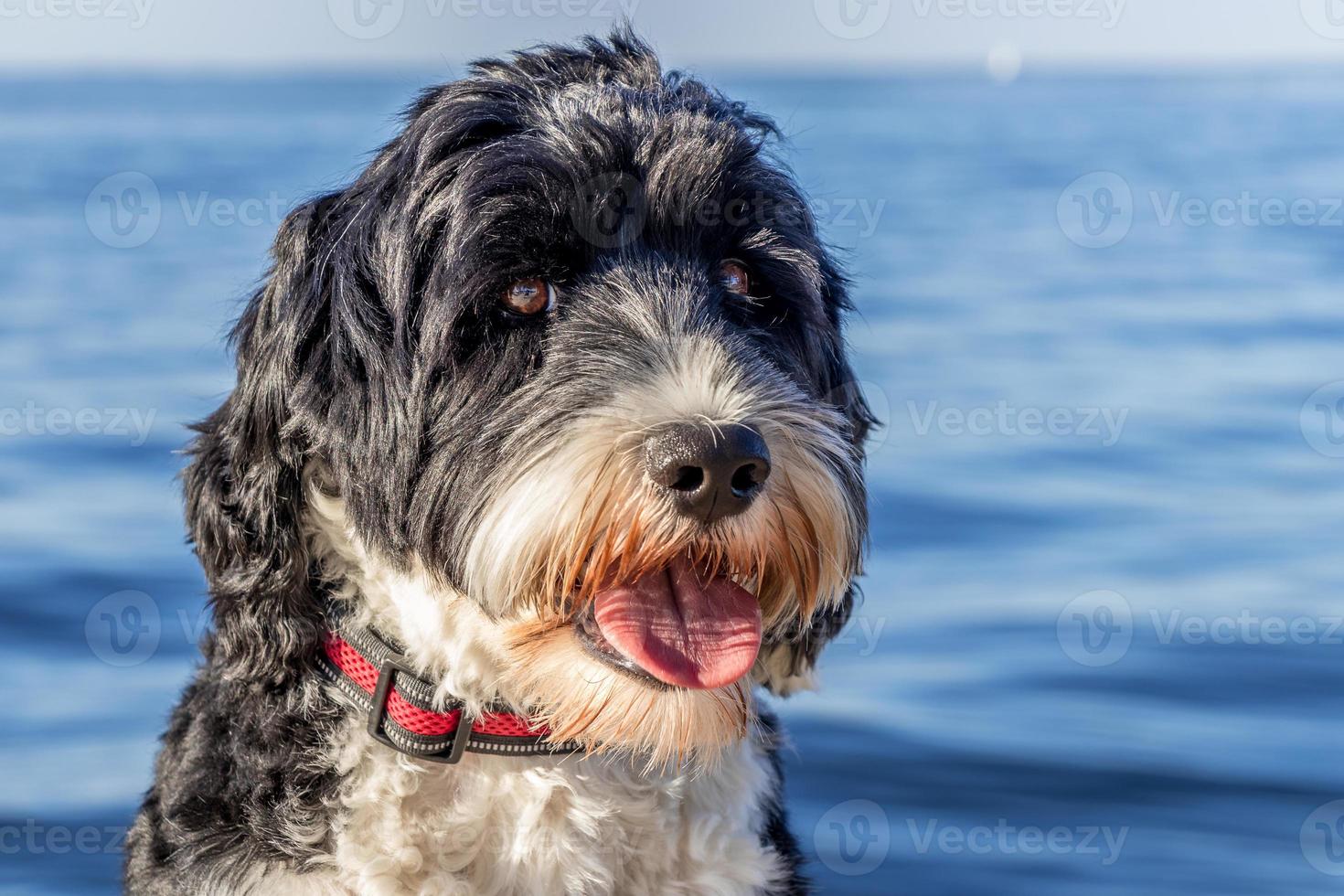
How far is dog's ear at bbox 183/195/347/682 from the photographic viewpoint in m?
3.06

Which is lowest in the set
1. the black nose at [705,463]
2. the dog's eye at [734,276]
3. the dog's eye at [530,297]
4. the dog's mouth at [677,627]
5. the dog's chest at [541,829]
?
the dog's chest at [541,829]

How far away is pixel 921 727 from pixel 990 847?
2.92 ft

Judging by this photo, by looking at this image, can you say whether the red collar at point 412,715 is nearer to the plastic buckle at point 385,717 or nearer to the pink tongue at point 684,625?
the plastic buckle at point 385,717

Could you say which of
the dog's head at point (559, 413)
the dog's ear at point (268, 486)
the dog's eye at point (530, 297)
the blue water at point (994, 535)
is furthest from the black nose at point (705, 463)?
the blue water at point (994, 535)

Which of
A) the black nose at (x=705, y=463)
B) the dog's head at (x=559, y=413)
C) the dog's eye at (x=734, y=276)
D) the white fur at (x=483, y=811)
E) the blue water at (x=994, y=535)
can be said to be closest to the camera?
the black nose at (x=705, y=463)

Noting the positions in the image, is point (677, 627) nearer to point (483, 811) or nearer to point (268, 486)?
point (483, 811)

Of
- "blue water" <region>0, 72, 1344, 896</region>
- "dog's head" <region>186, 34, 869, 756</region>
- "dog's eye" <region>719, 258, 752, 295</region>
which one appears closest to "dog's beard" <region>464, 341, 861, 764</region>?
"dog's head" <region>186, 34, 869, 756</region>

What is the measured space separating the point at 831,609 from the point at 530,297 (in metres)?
0.86

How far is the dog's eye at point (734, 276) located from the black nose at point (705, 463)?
544mm

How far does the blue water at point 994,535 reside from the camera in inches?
220

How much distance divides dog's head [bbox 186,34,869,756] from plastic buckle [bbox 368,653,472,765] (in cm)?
13

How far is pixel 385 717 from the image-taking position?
3.04 metres

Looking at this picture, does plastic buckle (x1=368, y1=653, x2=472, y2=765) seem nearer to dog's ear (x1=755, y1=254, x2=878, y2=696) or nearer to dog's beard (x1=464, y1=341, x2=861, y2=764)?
dog's beard (x1=464, y1=341, x2=861, y2=764)

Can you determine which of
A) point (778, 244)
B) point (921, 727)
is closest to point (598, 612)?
point (778, 244)
